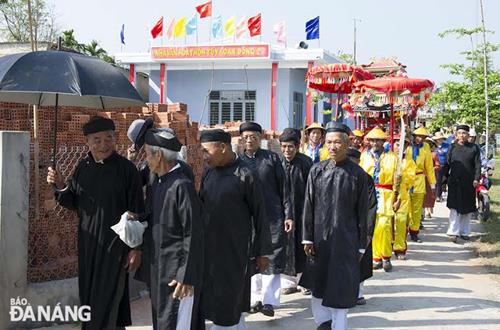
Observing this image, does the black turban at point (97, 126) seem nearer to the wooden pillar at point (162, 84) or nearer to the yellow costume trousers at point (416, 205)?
the yellow costume trousers at point (416, 205)

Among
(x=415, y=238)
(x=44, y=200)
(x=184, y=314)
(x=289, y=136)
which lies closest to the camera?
(x=184, y=314)

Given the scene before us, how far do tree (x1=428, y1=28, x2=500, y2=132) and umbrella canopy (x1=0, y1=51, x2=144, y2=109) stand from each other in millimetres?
15864

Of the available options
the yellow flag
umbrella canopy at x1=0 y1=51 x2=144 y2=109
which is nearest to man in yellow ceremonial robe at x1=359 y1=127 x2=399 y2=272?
umbrella canopy at x1=0 y1=51 x2=144 y2=109

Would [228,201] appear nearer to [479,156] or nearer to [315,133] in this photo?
[315,133]

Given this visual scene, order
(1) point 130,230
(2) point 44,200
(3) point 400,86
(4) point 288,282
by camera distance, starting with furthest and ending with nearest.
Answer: (3) point 400,86
(4) point 288,282
(2) point 44,200
(1) point 130,230

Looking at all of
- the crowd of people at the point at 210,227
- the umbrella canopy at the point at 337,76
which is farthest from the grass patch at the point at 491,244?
the umbrella canopy at the point at 337,76

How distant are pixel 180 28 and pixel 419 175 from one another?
1825 cm

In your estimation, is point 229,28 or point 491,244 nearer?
point 491,244

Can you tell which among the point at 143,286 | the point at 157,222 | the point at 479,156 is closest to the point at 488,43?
the point at 479,156

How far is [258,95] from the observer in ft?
87.8

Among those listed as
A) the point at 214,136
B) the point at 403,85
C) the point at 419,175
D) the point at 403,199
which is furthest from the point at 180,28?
the point at 214,136

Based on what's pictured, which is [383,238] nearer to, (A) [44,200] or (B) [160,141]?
(A) [44,200]

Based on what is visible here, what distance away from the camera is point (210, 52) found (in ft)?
83.7

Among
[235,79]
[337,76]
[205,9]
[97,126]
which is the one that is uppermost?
[205,9]
